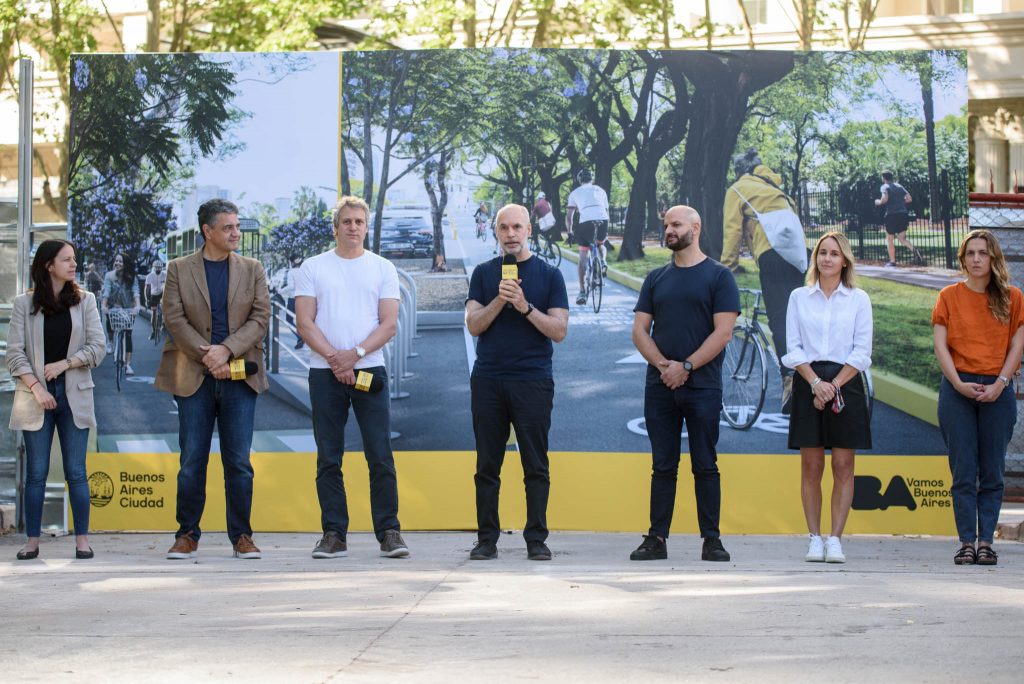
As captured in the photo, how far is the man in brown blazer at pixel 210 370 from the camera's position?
698 cm

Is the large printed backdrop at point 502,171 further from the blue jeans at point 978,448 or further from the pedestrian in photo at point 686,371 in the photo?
the pedestrian in photo at point 686,371

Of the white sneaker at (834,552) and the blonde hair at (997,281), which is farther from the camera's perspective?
the blonde hair at (997,281)

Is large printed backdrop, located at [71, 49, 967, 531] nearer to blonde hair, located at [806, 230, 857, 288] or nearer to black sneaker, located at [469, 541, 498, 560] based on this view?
blonde hair, located at [806, 230, 857, 288]

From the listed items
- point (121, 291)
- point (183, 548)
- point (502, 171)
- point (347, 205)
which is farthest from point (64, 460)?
point (502, 171)

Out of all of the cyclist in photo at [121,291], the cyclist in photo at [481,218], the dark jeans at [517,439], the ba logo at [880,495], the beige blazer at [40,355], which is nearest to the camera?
the dark jeans at [517,439]

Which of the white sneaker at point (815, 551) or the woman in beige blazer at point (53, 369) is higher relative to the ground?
the woman in beige blazer at point (53, 369)

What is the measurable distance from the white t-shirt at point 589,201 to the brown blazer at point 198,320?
1917mm

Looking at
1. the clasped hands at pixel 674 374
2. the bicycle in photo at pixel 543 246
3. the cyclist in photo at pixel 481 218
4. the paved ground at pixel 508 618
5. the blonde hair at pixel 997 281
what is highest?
the cyclist in photo at pixel 481 218

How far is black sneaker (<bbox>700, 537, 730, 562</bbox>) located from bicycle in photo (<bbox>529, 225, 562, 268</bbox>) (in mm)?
1982

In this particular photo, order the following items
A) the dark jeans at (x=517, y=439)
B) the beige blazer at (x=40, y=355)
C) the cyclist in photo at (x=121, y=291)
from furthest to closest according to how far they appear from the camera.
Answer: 1. the cyclist in photo at (x=121, y=291)
2. the beige blazer at (x=40, y=355)
3. the dark jeans at (x=517, y=439)

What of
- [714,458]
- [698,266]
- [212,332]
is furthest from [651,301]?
[212,332]

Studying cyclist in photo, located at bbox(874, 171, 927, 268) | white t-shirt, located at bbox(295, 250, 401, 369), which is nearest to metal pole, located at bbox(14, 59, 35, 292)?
white t-shirt, located at bbox(295, 250, 401, 369)

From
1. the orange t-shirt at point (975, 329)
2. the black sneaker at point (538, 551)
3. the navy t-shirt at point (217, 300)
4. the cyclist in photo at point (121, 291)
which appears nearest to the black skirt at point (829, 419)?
the orange t-shirt at point (975, 329)

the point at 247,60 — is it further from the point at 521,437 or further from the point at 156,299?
the point at 521,437
